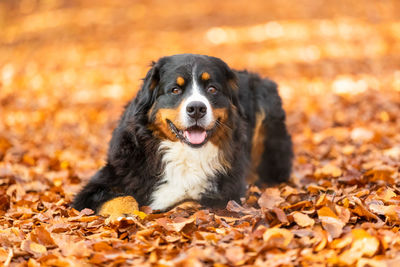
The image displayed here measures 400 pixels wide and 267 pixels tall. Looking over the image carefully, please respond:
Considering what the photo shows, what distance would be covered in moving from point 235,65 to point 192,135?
9525 millimetres

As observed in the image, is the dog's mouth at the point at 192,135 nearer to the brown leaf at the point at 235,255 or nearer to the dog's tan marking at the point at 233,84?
the dog's tan marking at the point at 233,84

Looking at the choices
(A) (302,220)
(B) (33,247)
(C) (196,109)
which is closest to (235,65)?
(C) (196,109)

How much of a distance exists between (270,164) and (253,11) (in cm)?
1487

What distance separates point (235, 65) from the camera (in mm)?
13586

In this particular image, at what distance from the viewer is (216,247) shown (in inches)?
128

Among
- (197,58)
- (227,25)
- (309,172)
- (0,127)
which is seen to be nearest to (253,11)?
(227,25)

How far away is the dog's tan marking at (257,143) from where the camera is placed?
5.81m

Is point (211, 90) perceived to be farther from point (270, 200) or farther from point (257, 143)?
point (257, 143)

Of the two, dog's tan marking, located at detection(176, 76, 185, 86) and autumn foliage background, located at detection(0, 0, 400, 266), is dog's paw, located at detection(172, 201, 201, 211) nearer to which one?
autumn foliage background, located at detection(0, 0, 400, 266)

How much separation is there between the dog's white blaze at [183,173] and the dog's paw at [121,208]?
0.22m

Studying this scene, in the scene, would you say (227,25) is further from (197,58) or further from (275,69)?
(197,58)

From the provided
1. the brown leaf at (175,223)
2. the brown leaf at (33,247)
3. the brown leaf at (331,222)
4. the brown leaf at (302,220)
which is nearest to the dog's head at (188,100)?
the brown leaf at (175,223)

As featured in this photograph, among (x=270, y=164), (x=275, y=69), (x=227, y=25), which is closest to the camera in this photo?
(x=270, y=164)

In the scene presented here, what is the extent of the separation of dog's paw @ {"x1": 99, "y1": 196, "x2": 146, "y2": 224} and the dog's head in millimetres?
666
